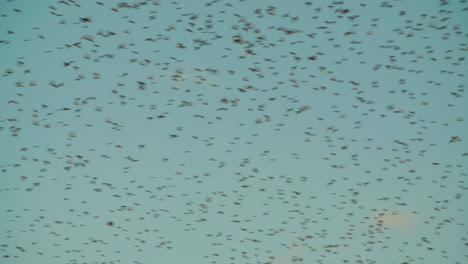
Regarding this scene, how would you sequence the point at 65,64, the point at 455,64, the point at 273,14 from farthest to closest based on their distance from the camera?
1. the point at 455,64
2. the point at 65,64
3. the point at 273,14

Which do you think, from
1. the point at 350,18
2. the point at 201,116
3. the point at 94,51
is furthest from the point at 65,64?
the point at 350,18

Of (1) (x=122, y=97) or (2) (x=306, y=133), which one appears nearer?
(1) (x=122, y=97)

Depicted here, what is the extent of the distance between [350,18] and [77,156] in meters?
10.5

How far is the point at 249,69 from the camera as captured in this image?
53.2ft

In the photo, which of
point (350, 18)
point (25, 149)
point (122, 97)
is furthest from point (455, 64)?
point (25, 149)

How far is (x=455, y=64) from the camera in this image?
58.0 ft

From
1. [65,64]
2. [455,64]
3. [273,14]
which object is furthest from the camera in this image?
[455,64]

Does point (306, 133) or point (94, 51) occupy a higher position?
point (94, 51)

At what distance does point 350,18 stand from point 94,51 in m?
7.94

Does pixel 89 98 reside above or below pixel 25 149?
above

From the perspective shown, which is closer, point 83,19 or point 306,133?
point 83,19

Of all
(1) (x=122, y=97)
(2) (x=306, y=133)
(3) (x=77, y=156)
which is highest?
(1) (x=122, y=97)

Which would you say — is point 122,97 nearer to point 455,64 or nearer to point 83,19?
point 83,19

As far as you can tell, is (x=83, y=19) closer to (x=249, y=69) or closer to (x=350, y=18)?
(x=249, y=69)
